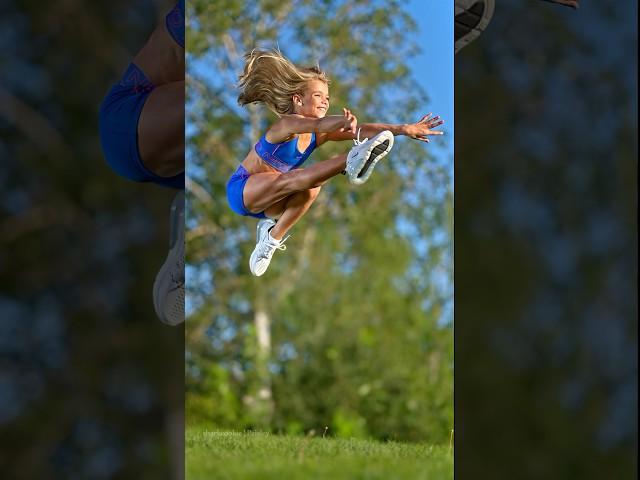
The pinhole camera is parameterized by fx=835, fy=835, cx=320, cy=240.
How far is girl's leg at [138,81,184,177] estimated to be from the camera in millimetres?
2225

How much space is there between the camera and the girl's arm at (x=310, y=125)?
81.1 inches

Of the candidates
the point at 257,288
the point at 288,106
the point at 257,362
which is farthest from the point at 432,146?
the point at 257,362

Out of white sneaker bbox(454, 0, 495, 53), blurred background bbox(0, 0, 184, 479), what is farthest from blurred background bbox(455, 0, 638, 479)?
blurred background bbox(0, 0, 184, 479)

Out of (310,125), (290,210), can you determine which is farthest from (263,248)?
(310,125)

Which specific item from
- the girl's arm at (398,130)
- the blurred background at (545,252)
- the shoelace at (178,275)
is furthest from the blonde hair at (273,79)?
the blurred background at (545,252)

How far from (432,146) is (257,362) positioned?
0.79 meters

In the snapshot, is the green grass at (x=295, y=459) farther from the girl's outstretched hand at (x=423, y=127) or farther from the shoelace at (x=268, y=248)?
the girl's outstretched hand at (x=423, y=127)

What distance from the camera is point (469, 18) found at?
264cm

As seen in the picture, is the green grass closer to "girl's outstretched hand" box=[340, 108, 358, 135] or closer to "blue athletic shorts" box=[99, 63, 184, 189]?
"blue athletic shorts" box=[99, 63, 184, 189]

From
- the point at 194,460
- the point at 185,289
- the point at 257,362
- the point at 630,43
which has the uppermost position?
the point at 630,43

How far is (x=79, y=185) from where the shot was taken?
2.91 metres

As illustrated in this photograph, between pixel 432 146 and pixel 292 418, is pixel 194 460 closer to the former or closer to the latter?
pixel 292 418

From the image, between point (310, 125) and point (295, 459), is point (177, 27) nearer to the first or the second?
point (310, 125)

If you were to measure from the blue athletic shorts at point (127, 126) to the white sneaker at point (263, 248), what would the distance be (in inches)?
11.6
